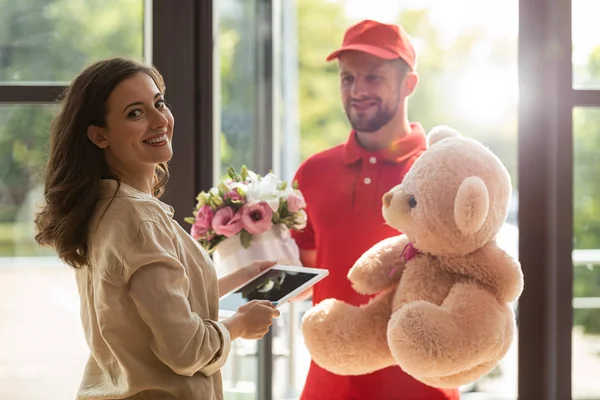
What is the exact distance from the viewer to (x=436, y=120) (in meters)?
6.38

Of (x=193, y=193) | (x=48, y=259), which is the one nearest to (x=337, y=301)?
(x=193, y=193)

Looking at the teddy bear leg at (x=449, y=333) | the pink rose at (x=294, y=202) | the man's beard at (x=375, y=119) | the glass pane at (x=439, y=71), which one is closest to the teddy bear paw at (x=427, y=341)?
the teddy bear leg at (x=449, y=333)

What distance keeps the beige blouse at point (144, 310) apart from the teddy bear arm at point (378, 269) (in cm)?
48

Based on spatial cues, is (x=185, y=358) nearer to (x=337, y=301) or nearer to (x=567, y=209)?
(x=337, y=301)

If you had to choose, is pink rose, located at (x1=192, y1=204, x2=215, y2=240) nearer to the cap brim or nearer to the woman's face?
the woman's face

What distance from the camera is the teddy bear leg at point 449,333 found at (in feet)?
4.50

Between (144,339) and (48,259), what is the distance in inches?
34.1

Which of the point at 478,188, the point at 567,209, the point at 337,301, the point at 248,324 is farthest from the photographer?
the point at 567,209

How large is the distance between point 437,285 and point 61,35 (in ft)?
3.84

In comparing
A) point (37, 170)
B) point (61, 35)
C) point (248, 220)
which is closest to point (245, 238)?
point (248, 220)

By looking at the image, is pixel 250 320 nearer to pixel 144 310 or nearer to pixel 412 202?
pixel 144 310

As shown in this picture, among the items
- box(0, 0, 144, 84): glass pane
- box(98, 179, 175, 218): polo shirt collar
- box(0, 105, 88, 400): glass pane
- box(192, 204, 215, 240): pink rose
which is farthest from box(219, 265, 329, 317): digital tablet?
box(0, 0, 144, 84): glass pane

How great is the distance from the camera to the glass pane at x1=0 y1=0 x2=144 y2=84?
1.81 meters

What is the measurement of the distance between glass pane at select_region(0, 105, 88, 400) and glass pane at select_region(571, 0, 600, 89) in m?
1.37
